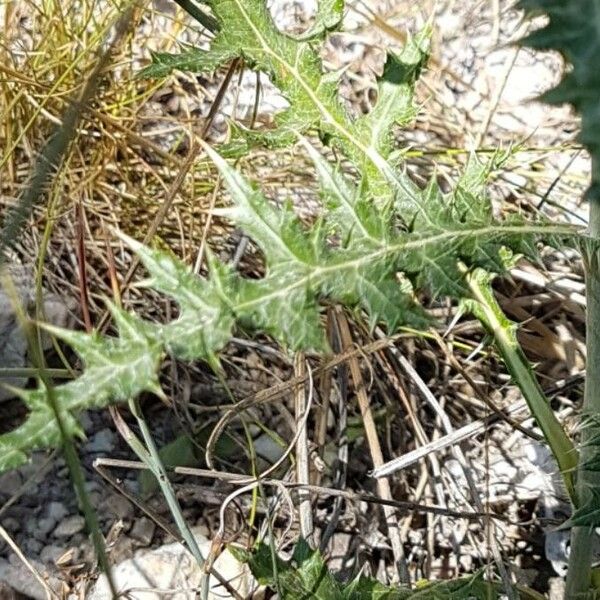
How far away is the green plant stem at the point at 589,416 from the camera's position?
1.14 m

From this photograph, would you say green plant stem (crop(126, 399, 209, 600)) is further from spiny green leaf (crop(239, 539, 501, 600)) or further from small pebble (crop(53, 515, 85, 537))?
small pebble (crop(53, 515, 85, 537))

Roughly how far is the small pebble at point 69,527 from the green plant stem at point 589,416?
0.82 metres

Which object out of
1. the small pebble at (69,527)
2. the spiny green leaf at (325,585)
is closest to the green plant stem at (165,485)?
the spiny green leaf at (325,585)

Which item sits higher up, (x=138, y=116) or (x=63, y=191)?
(x=138, y=116)

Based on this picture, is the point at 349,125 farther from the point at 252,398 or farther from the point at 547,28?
the point at 547,28

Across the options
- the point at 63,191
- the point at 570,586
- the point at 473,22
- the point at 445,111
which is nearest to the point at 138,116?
the point at 63,191

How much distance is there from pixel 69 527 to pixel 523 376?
86 cm

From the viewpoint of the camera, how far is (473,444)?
1.96 meters

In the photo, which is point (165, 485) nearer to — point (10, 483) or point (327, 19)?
point (10, 483)

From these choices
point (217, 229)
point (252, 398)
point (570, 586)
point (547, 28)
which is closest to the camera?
point (547, 28)

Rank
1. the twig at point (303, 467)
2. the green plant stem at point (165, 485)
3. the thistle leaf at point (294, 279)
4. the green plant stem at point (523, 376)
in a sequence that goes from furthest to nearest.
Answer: the twig at point (303, 467), the green plant stem at point (165, 485), the green plant stem at point (523, 376), the thistle leaf at point (294, 279)

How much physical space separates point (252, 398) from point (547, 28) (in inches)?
36.3

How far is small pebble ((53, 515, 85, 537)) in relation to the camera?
1.76m

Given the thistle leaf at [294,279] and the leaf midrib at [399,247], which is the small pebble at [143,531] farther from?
the leaf midrib at [399,247]
